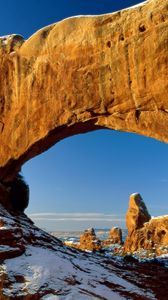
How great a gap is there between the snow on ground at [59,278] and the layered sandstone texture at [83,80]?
6.22 metres

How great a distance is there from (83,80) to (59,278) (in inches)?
374

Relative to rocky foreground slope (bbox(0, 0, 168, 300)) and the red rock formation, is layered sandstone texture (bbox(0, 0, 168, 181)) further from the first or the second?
the red rock formation

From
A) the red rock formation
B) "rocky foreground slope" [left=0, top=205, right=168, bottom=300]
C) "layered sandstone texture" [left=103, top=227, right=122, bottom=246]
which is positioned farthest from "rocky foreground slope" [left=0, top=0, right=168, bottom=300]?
"layered sandstone texture" [left=103, top=227, right=122, bottom=246]

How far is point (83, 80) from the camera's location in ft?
60.7

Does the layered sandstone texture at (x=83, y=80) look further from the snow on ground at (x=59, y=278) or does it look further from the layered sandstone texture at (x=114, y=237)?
the layered sandstone texture at (x=114, y=237)

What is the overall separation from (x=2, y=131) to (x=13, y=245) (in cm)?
888

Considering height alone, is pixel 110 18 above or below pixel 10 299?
above

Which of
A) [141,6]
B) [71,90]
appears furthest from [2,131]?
[141,6]

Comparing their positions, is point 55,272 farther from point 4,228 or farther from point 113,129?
point 113,129

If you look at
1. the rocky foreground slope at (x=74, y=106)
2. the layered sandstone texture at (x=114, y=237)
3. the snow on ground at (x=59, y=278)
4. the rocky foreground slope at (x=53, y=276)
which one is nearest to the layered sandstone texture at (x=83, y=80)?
the rocky foreground slope at (x=74, y=106)

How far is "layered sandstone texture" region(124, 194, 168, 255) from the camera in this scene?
1948 inches

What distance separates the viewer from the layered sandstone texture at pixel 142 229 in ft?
162

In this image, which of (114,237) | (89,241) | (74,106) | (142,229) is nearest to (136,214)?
(142,229)

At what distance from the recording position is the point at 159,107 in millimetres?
16156
